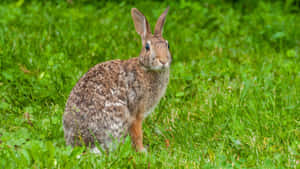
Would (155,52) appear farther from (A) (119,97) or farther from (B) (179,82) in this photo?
(B) (179,82)

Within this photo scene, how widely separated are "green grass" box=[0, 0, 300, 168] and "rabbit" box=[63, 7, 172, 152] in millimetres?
298

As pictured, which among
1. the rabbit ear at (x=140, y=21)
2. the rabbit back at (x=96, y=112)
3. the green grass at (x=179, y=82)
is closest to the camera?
the green grass at (x=179, y=82)

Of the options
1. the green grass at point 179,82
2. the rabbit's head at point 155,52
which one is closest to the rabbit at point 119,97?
the rabbit's head at point 155,52

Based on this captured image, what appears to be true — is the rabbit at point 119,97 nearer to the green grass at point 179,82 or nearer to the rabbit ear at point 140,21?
the rabbit ear at point 140,21

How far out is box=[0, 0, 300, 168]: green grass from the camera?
4.59 meters

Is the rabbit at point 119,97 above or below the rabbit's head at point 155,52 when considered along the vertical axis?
below

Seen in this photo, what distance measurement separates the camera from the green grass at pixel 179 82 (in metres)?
4.59

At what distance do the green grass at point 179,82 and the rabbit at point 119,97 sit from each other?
0.30 meters

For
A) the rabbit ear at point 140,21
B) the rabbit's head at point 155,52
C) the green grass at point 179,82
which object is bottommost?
the green grass at point 179,82

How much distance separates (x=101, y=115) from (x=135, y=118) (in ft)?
1.42

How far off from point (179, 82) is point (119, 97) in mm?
1362

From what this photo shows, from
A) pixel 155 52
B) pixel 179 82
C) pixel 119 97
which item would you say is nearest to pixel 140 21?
pixel 155 52

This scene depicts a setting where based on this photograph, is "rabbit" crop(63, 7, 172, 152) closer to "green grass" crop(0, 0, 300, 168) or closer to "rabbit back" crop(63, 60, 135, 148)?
"rabbit back" crop(63, 60, 135, 148)

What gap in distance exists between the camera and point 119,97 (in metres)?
5.11
